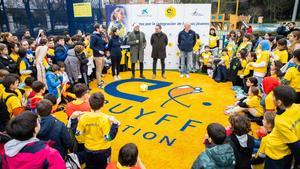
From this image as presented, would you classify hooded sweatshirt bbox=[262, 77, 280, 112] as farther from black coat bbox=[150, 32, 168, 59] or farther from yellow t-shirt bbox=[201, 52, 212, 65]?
yellow t-shirt bbox=[201, 52, 212, 65]

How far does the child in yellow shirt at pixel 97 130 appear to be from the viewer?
2789mm

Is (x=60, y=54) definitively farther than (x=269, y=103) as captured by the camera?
Yes

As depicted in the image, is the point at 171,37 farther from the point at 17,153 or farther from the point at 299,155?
the point at 17,153

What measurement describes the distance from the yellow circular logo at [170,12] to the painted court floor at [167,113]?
2.21m

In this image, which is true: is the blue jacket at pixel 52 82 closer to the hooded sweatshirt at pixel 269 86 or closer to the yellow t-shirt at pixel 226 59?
the hooded sweatshirt at pixel 269 86

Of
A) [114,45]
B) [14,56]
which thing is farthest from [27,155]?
[114,45]

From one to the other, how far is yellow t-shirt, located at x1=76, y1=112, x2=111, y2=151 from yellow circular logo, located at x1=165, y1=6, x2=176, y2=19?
6618 millimetres

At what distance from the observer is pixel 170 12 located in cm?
870

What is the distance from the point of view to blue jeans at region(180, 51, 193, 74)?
26.2ft

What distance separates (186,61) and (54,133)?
19.9 feet

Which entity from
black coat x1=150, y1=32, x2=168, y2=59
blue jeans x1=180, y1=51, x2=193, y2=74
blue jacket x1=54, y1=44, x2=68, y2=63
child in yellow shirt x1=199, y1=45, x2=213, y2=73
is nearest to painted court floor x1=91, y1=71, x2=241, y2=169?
blue jeans x1=180, y1=51, x2=193, y2=74

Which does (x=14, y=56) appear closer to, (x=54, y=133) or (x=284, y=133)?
(x=54, y=133)

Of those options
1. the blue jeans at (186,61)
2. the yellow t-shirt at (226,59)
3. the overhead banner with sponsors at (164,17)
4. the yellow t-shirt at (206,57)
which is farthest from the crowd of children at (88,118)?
the overhead banner with sponsors at (164,17)

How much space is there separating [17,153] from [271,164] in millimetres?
2454
